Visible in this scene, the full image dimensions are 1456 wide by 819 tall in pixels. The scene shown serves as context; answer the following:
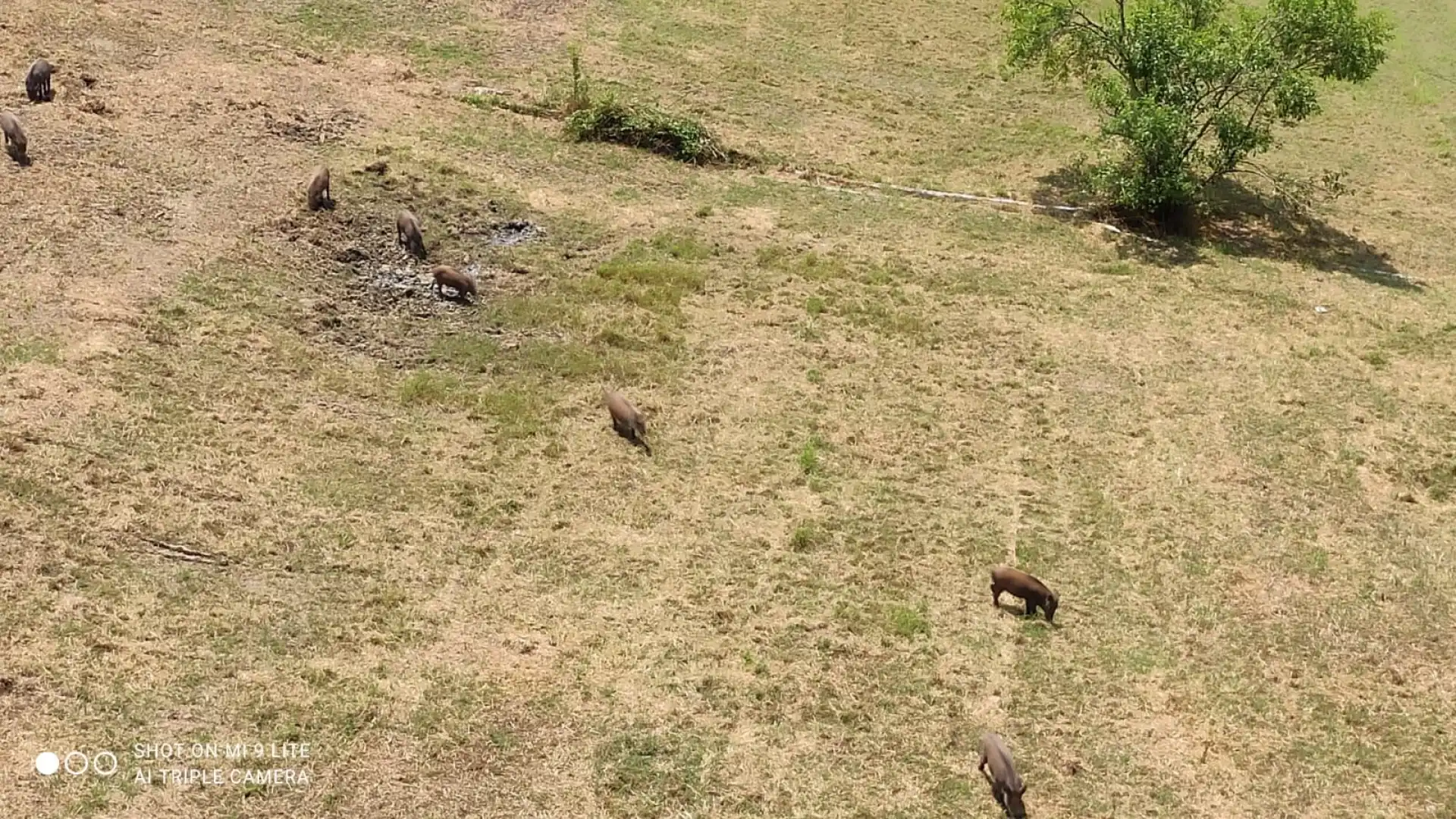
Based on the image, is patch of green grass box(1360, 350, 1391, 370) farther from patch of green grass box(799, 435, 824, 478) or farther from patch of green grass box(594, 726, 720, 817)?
patch of green grass box(594, 726, 720, 817)

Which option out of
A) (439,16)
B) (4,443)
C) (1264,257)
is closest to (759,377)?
(4,443)

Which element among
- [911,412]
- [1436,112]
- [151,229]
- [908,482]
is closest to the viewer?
[908,482]

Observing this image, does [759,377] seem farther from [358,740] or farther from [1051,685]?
[358,740]

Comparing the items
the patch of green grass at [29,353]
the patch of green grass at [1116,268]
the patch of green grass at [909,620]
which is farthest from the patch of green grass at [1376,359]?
the patch of green grass at [29,353]

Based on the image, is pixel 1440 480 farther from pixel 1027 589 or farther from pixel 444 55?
pixel 444 55

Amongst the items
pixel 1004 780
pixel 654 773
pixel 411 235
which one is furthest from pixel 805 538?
pixel 411 235
